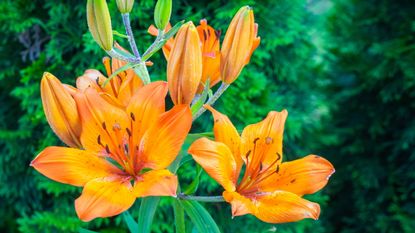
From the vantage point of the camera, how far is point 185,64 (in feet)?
2.74

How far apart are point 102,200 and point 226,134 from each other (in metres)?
0.23

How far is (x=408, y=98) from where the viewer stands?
2156mm

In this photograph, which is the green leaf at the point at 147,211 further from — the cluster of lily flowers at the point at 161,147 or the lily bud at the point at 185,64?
the lily bud at the point at 185,64

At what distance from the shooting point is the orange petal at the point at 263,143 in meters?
0.93

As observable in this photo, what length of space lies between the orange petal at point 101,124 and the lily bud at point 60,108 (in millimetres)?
16

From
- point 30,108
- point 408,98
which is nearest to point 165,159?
point 30,108

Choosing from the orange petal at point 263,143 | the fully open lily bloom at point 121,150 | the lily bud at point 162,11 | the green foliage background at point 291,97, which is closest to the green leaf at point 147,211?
the fully open lily bloom at point 121,150

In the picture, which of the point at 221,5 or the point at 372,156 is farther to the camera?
the point at 372,156

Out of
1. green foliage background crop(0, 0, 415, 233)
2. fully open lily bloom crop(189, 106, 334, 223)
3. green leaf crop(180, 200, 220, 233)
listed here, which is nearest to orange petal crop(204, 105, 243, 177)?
fully open lily bloom crop(189, 106, 334, 223)

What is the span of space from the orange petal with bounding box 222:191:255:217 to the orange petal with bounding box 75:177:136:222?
5.6 inches

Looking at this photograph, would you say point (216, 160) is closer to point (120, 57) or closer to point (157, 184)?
point (157, 184)

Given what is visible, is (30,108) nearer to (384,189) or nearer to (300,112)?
(300,112)

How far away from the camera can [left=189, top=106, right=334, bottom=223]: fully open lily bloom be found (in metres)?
0.82

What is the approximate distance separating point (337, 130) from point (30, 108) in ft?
4.11
